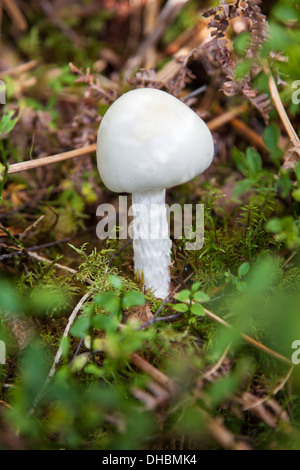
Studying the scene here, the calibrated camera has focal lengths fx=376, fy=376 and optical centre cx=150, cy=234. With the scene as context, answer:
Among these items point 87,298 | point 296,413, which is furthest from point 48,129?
point 296,413

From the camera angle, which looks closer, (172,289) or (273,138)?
(273,138)

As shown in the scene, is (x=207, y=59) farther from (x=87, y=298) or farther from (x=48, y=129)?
(x=87, y=298)

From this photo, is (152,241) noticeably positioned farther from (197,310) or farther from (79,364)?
(79,364)

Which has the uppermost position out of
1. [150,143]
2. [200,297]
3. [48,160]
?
[150,143]

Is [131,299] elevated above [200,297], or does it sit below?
above

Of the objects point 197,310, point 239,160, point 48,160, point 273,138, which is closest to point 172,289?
point 197,310

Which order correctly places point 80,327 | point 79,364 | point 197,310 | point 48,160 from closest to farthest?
point 80,327 → point 79,364 → point 197,310 → point 48,160
